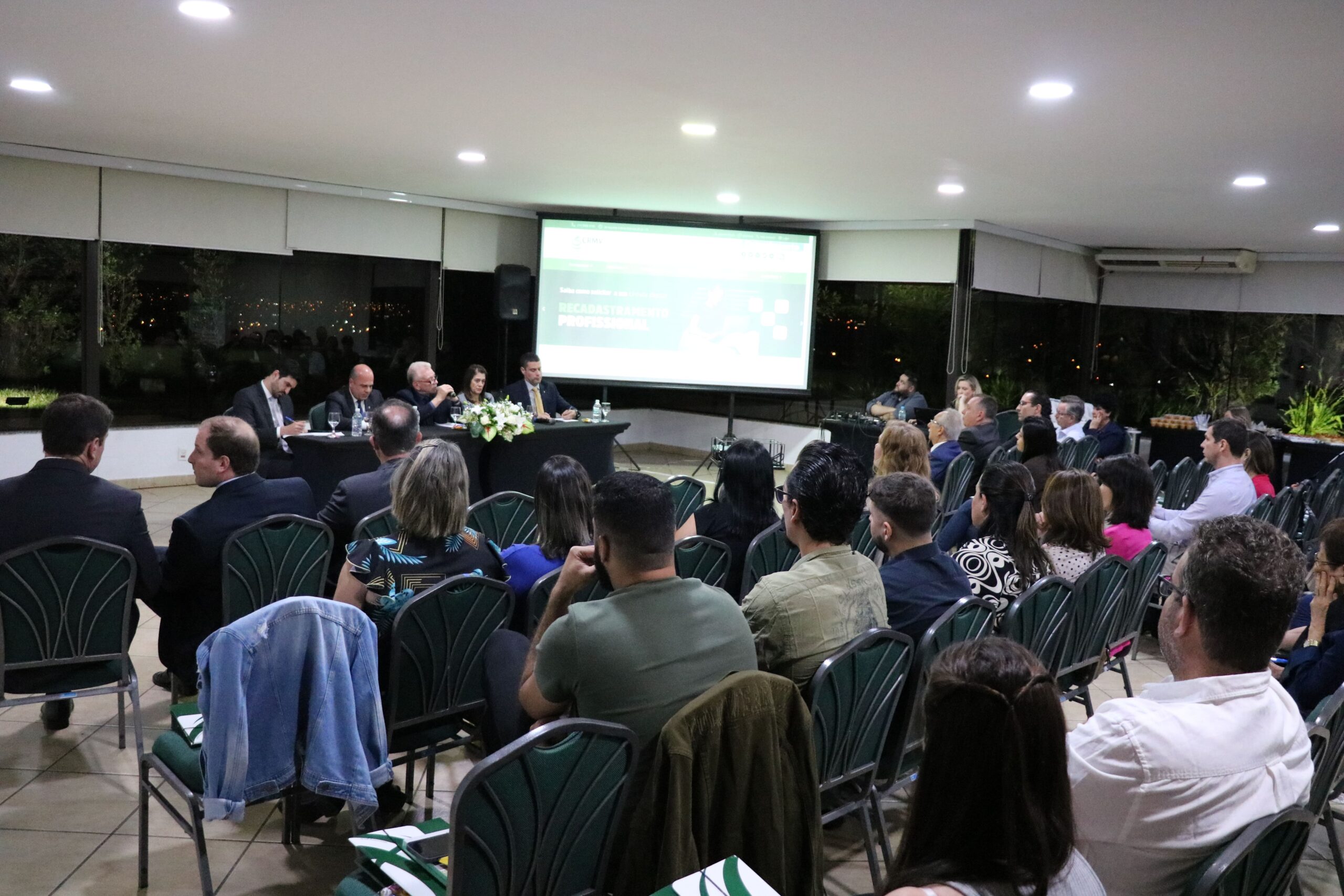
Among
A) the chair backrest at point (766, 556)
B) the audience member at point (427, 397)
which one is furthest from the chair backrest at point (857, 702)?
the audience member at point (427, 397)

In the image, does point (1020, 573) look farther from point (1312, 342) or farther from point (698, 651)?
point (1312, 342)

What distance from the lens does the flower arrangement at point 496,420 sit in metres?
7.99

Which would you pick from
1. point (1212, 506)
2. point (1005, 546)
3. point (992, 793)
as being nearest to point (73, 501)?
point (1005, 546)

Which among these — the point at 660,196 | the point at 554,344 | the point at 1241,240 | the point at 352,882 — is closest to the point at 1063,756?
the point at 352,882

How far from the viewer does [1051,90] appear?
16.6 feet

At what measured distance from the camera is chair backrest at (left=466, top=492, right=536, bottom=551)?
4.60 meters

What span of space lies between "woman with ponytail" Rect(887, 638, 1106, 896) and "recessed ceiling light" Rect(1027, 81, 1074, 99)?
14.2 ft

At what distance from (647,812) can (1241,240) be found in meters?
11.4

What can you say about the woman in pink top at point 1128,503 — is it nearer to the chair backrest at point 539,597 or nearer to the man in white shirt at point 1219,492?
the man in white shirt at point 1219,492

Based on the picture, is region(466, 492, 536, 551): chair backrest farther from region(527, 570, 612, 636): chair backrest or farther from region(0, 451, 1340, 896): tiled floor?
region(527, 570, 612, 636): chair backrest

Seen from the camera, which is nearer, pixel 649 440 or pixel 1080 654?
pixel 1080 654

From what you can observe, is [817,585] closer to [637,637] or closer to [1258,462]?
[637,637]

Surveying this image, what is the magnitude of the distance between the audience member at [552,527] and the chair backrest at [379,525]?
739 millimetres

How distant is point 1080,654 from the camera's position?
371 centimetres
